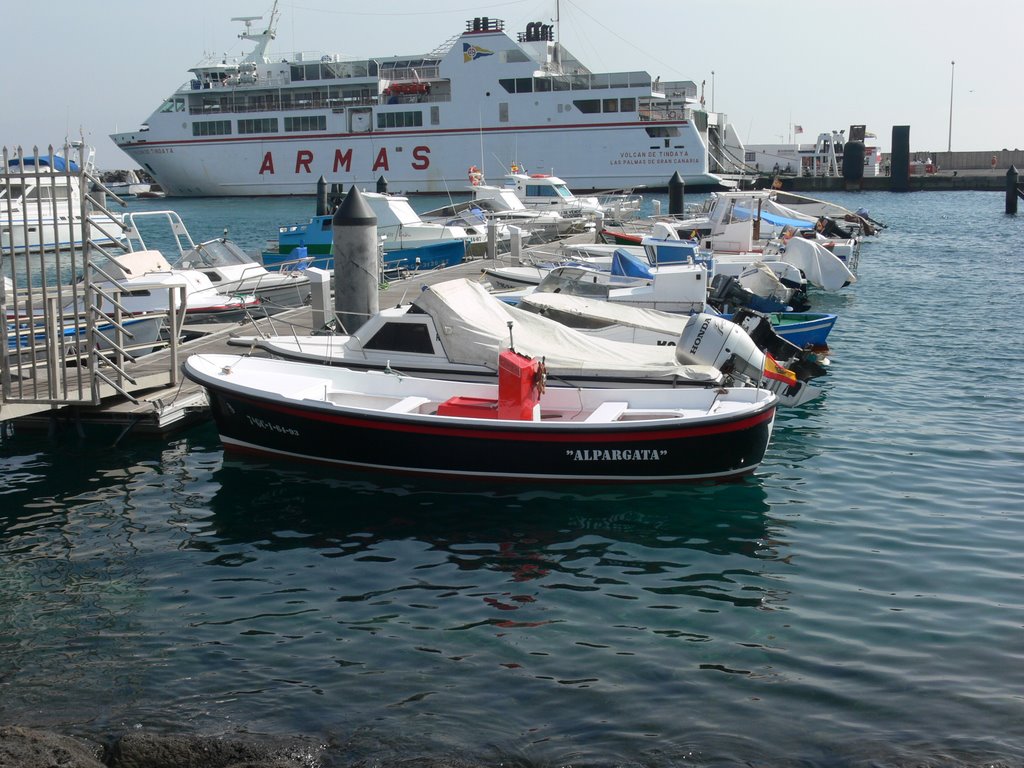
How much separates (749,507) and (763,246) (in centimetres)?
1894

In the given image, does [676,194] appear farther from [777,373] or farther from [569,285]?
[777,373]

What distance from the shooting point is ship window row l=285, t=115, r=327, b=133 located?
73.8 m

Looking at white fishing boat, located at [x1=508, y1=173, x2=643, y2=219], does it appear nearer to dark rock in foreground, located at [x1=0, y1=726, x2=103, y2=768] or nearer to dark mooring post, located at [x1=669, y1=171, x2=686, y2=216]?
dark mooring post, located at [x1=669, y1=171, x2=686, y2=216]

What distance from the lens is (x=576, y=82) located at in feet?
228

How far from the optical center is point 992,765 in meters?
6.02

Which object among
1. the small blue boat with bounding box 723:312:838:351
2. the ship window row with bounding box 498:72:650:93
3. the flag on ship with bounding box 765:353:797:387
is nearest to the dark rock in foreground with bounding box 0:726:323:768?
the flag on ship with bounding box 765:353:797:387

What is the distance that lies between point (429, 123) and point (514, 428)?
63.5 m

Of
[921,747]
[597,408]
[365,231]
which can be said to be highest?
[365,231]

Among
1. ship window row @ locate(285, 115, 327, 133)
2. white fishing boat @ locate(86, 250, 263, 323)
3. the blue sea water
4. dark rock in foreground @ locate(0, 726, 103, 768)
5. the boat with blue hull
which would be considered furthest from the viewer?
ship window row @ locate(285, 115, 327, 133)

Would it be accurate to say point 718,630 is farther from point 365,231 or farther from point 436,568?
point 365,231

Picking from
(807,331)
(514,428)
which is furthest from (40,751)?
(807,331)

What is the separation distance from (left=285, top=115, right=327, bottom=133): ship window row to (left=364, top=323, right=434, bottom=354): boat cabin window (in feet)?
210

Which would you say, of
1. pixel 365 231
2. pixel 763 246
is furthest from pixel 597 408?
pixel 763 246

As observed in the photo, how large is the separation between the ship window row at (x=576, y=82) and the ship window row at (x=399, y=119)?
253 inches
